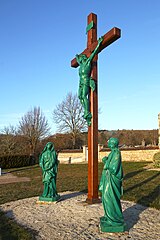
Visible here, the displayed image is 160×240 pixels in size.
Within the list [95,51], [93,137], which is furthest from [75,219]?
[95,51]

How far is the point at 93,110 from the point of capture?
261 inches

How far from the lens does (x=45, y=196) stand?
22.5 feet

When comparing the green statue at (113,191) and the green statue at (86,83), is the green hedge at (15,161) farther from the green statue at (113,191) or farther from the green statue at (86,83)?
the green statue at (113,191)

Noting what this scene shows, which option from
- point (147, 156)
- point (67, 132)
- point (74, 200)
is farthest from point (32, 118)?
point (74, 200)

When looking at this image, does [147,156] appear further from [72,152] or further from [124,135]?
[124,135]

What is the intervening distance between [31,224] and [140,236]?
2.08 meters

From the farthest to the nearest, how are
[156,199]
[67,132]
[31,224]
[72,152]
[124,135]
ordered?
[124,135]
[67,132]
[72,152]
[156,199]
[31,224]

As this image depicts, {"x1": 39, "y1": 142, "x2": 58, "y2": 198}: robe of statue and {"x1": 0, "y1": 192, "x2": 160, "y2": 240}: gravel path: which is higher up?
{"x1": 39, "y1": 142, "x2": 58, "y2": 198}: robe of statue

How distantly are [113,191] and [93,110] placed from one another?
2.76 metres

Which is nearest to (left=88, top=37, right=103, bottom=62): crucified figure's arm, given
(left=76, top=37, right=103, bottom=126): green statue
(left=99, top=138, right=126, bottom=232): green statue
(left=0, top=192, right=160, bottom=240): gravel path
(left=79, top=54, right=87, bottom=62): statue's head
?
(left=76, top=37, right=103, bottom=126): green statue

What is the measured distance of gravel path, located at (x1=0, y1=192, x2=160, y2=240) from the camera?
433cm

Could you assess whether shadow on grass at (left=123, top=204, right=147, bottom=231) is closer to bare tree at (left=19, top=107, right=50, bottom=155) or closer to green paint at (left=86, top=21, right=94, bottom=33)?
green paint at (left=86, top=21, right=94, bottom=33)

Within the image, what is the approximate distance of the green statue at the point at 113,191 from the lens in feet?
13.9

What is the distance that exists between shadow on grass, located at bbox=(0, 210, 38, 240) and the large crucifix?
2010mm
